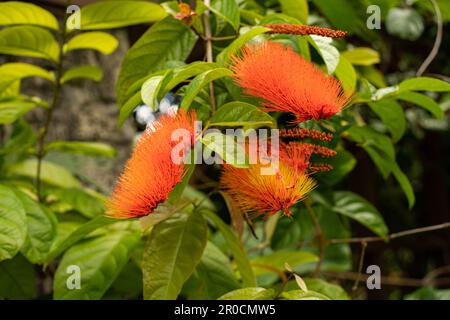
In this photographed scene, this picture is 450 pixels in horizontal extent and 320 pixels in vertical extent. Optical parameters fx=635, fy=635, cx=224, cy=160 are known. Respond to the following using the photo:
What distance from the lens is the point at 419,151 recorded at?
2.89 m

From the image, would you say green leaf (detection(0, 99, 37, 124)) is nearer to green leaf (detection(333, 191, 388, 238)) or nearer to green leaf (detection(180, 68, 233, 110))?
green leaf (detection(180, 68, 233, 110))

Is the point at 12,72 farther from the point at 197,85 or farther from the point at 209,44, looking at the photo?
the point at 197,85

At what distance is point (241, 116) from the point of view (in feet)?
2.08

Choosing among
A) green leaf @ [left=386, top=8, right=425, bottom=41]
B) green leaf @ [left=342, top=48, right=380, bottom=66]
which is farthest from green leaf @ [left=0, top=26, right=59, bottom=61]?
green leaf @ [left=386, top=8, right=425, bottom=41]

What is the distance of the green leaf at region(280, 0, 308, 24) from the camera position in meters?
0.91

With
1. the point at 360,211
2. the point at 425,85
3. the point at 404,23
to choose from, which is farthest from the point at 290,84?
the point at 404,23

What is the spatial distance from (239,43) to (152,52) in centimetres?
21

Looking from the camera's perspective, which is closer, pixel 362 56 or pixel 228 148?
pixel 228 148

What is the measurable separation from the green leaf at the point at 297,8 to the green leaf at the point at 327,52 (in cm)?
18

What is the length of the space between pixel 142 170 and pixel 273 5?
25.1 inches
